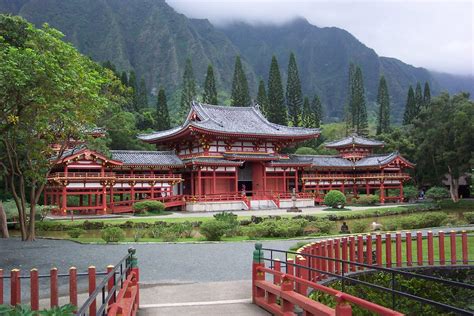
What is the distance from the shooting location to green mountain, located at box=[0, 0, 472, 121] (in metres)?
128

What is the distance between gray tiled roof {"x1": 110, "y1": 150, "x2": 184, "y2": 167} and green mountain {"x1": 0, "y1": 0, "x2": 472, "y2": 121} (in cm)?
7100

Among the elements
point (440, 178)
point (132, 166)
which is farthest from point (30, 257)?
point (440, 178)

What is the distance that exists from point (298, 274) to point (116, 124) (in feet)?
55.8

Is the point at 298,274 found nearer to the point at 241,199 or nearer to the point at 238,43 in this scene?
the point at 241,199

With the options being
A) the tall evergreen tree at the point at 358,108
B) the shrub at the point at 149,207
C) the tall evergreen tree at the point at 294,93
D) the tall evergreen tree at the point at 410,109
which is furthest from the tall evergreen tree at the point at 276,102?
the shrub at the point at 149,207

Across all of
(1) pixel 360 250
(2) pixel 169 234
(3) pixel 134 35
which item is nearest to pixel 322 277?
(1) pixel 360 250

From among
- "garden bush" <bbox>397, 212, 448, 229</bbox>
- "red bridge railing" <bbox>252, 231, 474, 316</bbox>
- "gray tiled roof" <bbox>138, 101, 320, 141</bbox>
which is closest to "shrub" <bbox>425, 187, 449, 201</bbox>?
"gray tiled roof" <bbox>138, 101, 320, 141</bbox>

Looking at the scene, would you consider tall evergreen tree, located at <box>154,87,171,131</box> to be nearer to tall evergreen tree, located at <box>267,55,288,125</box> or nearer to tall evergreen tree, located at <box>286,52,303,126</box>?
tall evergreen tree, located at <box>267,55,288,125</box>

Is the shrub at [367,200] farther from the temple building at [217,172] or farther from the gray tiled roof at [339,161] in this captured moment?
the gray tiled roof at [339,161]

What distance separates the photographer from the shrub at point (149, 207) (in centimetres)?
Result: 3578

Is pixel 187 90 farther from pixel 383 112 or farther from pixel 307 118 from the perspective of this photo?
pixel 383 112

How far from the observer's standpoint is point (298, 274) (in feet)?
31.1

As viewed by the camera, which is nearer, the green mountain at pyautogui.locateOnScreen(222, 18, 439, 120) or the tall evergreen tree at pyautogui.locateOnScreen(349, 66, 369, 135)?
the tall evergreen tree at pyautogui.locateOnScreen(349, 66, 369, 135)

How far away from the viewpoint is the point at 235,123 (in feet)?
156
